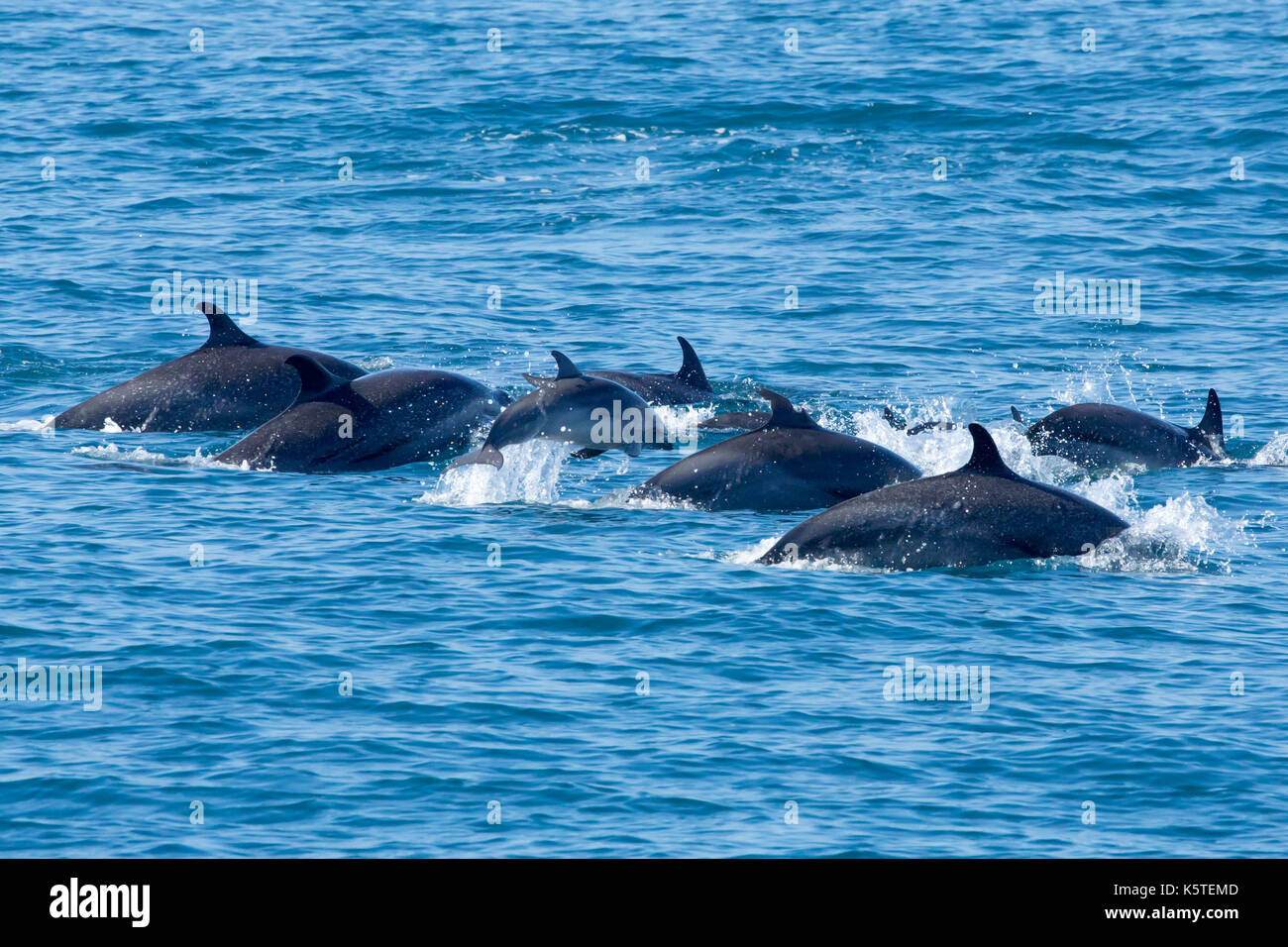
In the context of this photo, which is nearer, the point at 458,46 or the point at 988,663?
the point at 988,663

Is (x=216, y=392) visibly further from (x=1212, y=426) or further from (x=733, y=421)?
(x=1212, y=426)

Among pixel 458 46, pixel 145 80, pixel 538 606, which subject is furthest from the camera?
pixel 458 46

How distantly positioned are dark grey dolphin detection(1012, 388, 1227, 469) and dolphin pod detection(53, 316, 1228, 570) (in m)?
0.02

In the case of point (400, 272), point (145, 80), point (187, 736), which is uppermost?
point (145, 80)

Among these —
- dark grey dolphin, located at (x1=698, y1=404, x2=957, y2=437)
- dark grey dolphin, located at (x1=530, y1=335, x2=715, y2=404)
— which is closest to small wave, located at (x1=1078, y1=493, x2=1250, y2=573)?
dark grey dolphin, located at (x1=698, y1=404, x2=957, y2=437)

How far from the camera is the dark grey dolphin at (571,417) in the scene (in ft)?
67.5

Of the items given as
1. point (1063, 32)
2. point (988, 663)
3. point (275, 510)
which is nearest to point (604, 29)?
point (1063, 32)

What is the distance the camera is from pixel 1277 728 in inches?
537

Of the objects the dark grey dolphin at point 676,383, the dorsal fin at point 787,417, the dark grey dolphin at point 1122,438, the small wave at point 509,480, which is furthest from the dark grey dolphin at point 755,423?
the dorsal fin at point 787,417

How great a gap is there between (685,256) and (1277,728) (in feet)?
78.5

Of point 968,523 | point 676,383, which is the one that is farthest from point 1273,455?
point 676,383

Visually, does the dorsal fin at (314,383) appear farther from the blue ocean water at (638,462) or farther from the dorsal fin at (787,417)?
the dorsal fin at (787,417)

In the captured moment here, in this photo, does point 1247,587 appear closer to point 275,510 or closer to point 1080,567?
point 1080,567

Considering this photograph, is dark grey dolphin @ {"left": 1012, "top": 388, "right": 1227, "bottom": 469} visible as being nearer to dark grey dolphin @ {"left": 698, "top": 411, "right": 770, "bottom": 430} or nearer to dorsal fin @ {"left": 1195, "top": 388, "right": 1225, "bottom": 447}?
dorsal fin @ {"left": 1195, "top": 388, "right": 1225, "bottom": 447}
